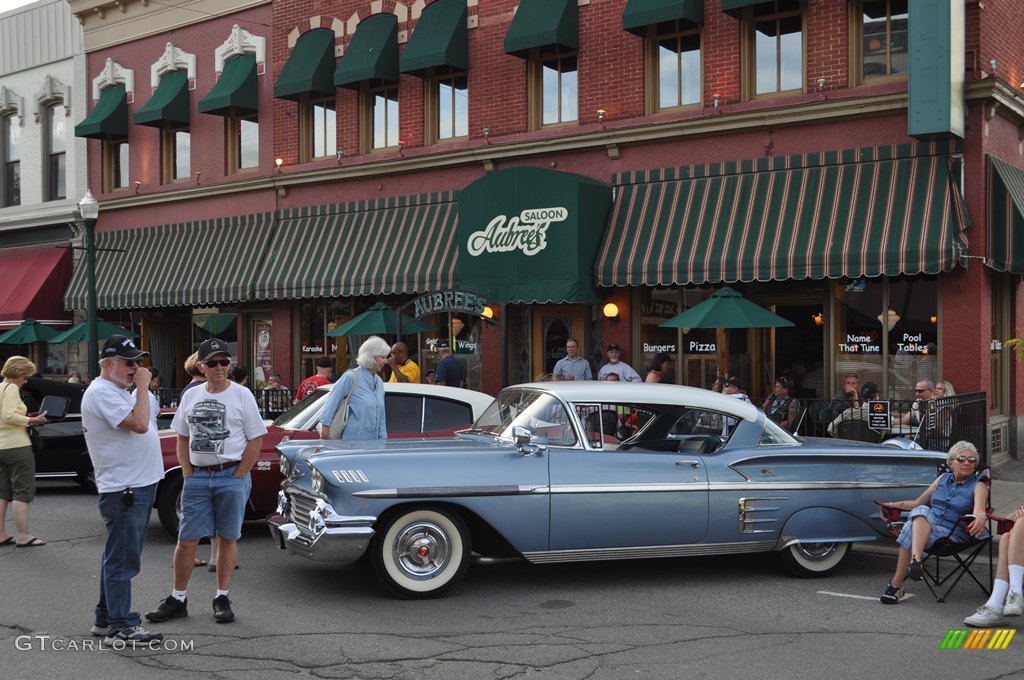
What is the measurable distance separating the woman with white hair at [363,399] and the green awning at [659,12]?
8.73 metres

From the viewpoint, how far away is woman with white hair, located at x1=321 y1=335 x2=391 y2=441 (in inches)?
375

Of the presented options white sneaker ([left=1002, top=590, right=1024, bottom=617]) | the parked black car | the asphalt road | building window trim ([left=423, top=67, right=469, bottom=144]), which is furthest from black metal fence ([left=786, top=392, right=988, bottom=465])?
the parked black car

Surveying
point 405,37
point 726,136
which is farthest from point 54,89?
point 726,136

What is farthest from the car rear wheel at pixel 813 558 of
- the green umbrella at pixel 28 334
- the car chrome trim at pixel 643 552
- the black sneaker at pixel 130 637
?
the green umbrella at pixel 28 334

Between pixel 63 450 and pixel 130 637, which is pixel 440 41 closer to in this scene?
pixel 63 450

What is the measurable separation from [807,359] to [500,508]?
919 centimetres

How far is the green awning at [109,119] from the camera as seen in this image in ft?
81.3

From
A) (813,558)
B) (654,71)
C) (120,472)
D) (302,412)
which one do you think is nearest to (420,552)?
(120,472)

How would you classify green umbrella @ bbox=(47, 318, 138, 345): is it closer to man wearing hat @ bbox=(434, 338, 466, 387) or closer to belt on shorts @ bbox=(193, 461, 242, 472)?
man wearing hat @ bbox=(434, 338, 466, 387)

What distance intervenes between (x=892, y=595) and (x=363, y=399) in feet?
15.1

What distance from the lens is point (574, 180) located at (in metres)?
16.7

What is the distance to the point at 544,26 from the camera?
17484 mm

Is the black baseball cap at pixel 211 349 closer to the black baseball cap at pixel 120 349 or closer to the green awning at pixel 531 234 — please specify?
the black baseball cap at pixel 120 349

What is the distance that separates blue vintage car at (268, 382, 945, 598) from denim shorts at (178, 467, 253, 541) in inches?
28.5
